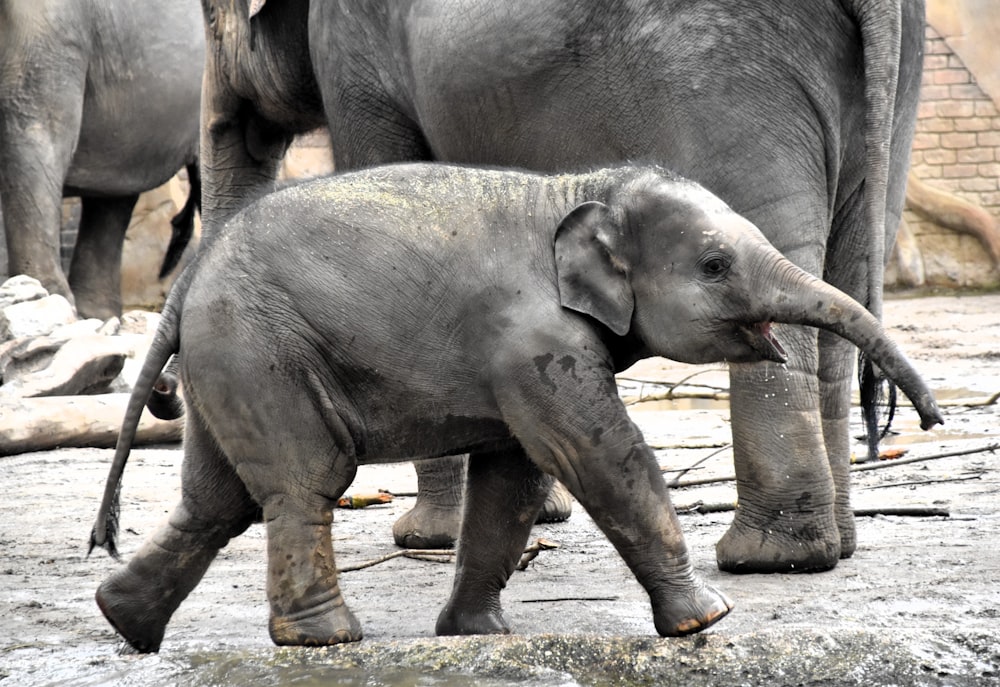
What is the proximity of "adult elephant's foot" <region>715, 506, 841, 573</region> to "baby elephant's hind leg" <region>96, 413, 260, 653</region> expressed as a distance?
126 cm

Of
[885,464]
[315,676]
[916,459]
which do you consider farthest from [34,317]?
[315,676]

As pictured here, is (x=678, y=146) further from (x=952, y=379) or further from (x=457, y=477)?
(x=952, y=379)

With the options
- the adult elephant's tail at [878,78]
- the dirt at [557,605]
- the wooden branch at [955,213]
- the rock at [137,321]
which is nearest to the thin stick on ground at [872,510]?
the dirt at [557,605]

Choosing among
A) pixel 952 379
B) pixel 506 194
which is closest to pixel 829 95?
pixel 506 194

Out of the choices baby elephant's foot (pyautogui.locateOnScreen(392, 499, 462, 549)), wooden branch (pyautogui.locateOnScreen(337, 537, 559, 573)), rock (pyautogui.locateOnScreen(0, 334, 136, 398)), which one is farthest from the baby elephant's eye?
rock (pyautogui.locateOnScreen(0, 334, 136, 398))

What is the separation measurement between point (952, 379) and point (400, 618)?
575 cm

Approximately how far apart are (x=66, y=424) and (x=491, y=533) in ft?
11.6

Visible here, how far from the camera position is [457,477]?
4898mm

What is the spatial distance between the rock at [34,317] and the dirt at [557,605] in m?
1.79

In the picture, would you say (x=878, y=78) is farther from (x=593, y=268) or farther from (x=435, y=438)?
(x=435, y=438)

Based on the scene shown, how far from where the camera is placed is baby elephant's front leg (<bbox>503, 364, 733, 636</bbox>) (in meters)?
3.23

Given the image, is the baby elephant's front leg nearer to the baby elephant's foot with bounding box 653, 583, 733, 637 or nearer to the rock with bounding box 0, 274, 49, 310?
the baby elephant's foot with bounding box 653, 583, 733, 637

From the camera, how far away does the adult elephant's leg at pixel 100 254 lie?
11414 mm

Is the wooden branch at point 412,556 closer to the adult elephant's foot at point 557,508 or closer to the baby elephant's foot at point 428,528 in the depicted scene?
the baby elephant's foot at point 428,528
